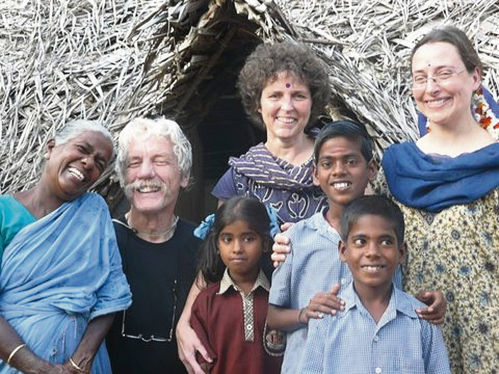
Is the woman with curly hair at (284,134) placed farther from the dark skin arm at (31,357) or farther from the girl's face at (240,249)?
the dark skin arm at (31,357)

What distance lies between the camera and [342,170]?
2498 mm

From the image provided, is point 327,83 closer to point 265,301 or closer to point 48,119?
point 265,301

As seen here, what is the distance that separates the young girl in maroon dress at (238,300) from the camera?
2580 millimetres

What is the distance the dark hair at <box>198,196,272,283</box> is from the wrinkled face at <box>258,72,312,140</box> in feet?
1.09

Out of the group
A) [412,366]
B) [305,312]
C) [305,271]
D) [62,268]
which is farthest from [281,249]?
[62,268]

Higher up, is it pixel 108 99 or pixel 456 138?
pixel 108 99

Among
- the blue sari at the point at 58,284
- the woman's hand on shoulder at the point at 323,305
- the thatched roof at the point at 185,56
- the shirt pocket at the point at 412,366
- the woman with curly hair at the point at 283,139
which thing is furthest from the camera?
the thatched roof at the point at 185,56

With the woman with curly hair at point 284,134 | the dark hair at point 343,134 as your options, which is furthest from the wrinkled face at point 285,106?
the dark hair at point 343,134

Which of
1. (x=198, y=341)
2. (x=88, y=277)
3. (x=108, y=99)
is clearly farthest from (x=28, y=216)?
(x=108, y=99)

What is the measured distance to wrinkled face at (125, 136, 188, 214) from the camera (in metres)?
2.90

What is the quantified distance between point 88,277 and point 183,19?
1.36 m

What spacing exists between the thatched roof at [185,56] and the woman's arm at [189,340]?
3.26ft

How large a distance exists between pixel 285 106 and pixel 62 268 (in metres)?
1.04

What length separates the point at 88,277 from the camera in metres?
2.65
